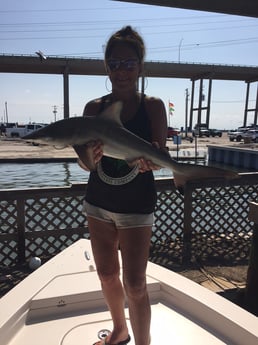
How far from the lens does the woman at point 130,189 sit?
1.94 meters

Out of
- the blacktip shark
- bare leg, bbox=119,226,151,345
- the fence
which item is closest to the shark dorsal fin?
the blacktip shark

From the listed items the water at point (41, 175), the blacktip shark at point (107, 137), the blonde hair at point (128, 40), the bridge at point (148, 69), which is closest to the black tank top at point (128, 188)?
the blacktip shark at point (107, 137)

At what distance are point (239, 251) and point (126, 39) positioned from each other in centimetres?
420

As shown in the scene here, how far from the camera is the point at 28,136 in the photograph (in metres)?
1.94

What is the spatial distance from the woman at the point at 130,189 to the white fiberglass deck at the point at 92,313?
49 cm

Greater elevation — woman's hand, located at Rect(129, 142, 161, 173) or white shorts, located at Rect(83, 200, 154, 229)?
woman's hand, located at Rect(129, 142, 161, 173)

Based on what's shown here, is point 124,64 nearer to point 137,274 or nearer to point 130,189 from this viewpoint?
point 130,189

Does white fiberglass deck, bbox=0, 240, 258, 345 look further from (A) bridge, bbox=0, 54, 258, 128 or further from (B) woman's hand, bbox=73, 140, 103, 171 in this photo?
(A) bridge, bbox=0, 54, 258, 128

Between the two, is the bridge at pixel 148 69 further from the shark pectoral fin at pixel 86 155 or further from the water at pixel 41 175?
the shark pectoral fin at pixel 86 155

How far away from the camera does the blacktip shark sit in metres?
1.88

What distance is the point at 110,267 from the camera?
2156mm

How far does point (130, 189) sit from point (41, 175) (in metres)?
13.3

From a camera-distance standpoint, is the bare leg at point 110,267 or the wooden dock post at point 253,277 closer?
the bare leg at point 110,267

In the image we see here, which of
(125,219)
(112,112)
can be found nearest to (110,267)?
(125,219)
